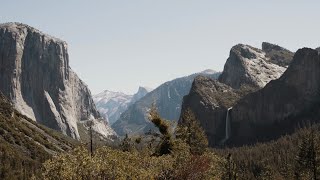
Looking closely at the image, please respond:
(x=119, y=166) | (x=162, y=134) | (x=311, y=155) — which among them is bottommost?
(x=311, y=155)

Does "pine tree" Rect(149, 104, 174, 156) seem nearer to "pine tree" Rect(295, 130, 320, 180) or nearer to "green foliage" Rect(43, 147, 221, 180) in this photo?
"green foliage" Rect(43, 147, 221, 180)

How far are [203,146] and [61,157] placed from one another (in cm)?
6030

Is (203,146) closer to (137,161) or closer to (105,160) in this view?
(137,161)

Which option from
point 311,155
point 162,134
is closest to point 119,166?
point 162,134

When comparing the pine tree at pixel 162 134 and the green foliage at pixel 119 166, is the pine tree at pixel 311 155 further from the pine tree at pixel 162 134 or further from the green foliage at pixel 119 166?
the green foliage at pixel 119 166

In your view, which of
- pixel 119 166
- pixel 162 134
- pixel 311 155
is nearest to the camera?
pixel 119 166

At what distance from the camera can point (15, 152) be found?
581 feet

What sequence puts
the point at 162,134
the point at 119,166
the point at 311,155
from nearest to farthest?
the point at 119,166, the point at 162,134, the point at 311,155

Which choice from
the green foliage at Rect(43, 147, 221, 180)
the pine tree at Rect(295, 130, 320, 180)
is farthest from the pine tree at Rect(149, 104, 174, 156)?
the pine tree at Rect(295, 130, 320, 180)

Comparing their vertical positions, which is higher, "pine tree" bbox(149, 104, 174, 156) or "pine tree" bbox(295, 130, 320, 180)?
"pine tree" bbox(149, 104, 174, 156)

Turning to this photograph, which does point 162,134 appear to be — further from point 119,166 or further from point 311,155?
point 311,155

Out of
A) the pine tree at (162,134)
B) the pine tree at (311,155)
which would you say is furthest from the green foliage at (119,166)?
the pine tree at (311,155)

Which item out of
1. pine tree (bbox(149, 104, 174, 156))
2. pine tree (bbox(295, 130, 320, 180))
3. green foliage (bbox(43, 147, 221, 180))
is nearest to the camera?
green foliage (bbox(43, 147, 221, 180))

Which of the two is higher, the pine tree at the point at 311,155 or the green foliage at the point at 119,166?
the green foliage at the point at 119,166
